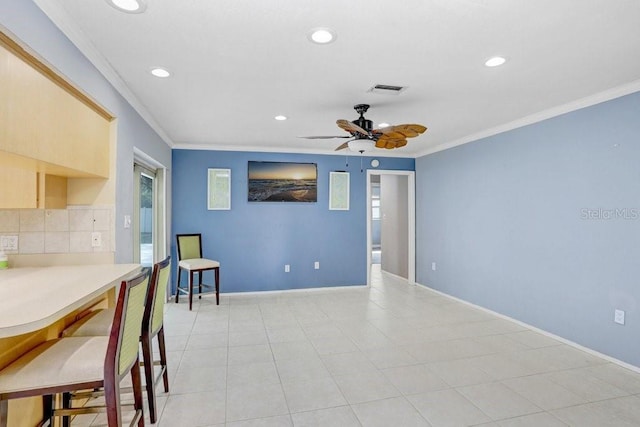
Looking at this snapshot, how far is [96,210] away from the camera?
2.70 meters

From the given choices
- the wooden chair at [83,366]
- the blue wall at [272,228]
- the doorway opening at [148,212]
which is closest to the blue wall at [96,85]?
the doorway opening at [148,212]

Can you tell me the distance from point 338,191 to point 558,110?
10.8 ft

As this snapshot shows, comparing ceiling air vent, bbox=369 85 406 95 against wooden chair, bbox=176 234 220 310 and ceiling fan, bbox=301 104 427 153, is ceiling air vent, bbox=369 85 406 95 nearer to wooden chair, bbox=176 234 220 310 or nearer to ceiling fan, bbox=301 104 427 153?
ceiling fan, bbox=301 104 427 153

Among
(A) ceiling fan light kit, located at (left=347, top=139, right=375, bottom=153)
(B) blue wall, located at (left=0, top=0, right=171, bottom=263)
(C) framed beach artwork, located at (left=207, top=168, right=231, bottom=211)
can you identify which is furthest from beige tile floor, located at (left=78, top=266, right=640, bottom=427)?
(A) ceiling fan light kit, located at (left=347, top=139, right=375, bottom=153)

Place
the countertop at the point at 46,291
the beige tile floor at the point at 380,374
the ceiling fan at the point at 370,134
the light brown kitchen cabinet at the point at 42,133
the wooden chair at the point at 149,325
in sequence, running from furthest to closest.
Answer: the ceiling fan at the point at 370,134 < the beige tile floor at the point at 380,374 < the wooden chair at the point at 149,325 < the light brown kitchen cabinet at the point at 42,133 < the countertop at the point at 46,291

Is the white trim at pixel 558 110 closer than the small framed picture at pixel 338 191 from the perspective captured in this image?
Yes

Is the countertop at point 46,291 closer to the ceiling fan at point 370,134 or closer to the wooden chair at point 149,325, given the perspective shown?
the wooden chair at point 149,325

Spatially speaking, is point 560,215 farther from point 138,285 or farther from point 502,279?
point 138,285

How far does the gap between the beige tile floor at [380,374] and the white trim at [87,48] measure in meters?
2.35

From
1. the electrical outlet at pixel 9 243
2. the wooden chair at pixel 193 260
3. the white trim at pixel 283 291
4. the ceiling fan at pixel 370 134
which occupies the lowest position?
the white trim at pixel 283 291

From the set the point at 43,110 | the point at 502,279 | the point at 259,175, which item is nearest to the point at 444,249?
the point at 502,279

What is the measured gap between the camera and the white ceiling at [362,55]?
190 cm

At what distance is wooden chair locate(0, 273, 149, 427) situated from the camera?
4.44 feet

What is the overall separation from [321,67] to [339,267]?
392cm
